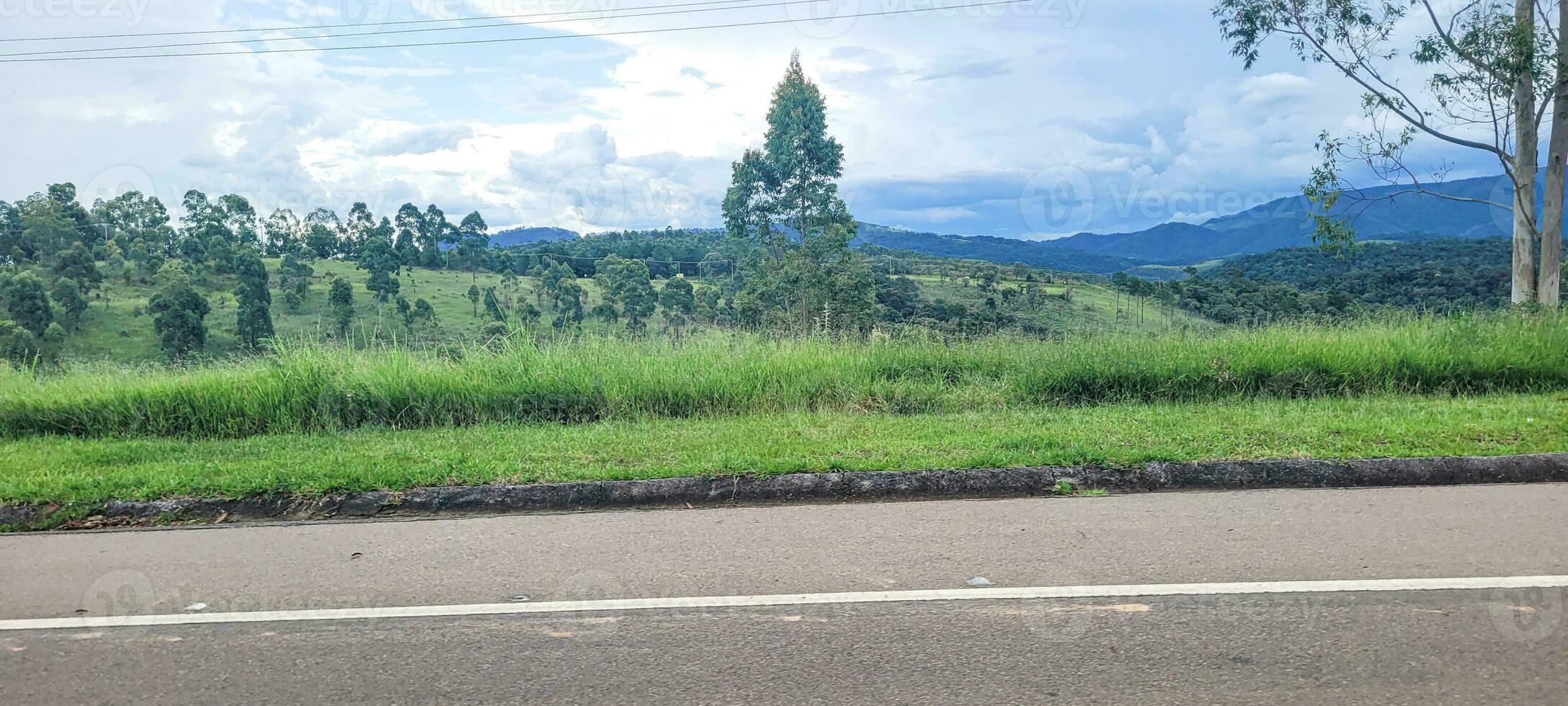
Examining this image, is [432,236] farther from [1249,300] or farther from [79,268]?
[1249,300]

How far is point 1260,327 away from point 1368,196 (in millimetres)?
7336

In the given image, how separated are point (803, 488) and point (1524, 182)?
53.9 ft

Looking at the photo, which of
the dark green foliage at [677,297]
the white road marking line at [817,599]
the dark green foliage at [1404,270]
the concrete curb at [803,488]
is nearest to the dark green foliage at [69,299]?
the dark green foliage at [677,297]

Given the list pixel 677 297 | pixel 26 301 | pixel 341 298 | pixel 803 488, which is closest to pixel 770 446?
pixel 803 488

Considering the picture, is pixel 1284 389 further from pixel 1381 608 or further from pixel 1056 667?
pixel 1056 667

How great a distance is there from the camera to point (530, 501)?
6.52 meters

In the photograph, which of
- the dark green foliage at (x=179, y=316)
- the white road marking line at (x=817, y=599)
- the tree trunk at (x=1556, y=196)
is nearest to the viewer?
the white road marking line at (x=817, y=599)

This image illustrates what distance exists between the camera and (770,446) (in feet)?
24.8

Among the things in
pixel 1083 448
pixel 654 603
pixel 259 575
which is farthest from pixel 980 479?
pixel 259 575

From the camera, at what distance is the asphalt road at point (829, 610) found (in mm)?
3541

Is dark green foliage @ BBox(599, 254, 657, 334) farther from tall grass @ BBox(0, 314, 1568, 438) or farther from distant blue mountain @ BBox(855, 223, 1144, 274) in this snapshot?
tall grass @ BBox(0, 314, 1568, 438)

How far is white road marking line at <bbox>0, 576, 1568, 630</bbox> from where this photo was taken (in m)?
4.38

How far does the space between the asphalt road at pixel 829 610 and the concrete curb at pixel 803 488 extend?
1.14 ft

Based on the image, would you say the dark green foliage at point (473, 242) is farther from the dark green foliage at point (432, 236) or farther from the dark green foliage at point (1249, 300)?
the dark green foliage at point (1249, 300)
